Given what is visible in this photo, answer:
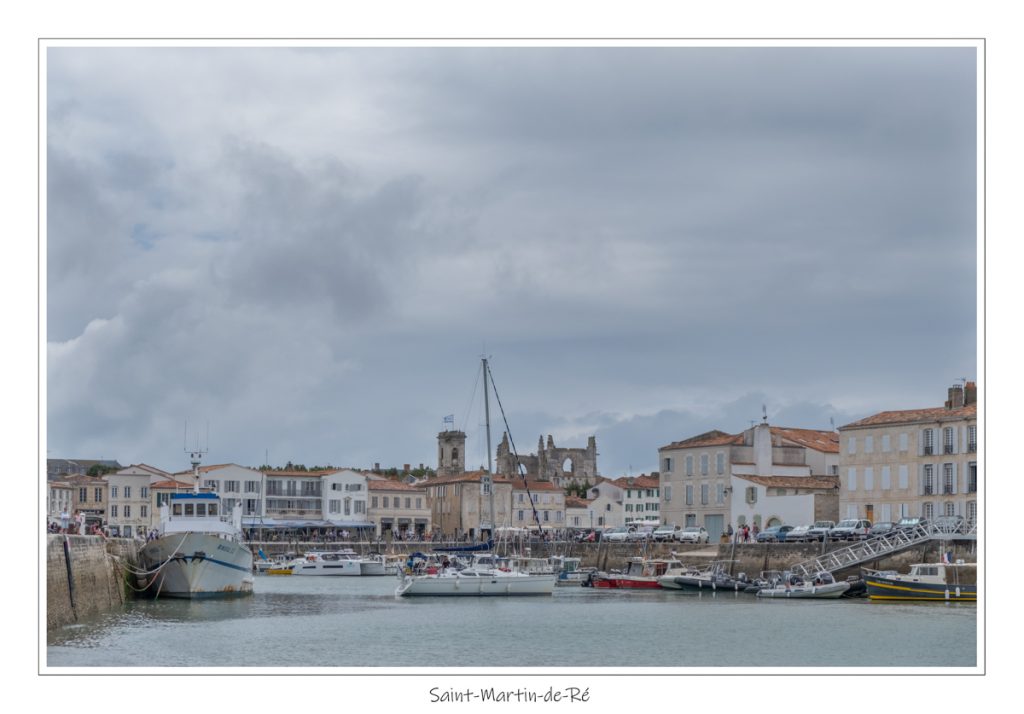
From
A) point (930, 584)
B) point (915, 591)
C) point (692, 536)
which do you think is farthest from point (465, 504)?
point (930, 584)

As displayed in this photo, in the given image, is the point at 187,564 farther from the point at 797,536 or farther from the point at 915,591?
the point at 797,536

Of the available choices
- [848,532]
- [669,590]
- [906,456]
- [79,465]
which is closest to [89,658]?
[669,590]

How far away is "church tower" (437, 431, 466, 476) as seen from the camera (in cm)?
15760

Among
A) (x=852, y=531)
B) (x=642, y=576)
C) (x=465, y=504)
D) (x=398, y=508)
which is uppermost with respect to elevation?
(x=852, y=531)

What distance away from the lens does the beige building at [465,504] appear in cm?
11981

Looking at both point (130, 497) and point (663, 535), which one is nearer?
point (663, 535)

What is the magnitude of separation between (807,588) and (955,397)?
18.6m

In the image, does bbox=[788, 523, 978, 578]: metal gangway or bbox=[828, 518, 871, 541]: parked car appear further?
bbox=[828, 518, 871, 541]: parked car

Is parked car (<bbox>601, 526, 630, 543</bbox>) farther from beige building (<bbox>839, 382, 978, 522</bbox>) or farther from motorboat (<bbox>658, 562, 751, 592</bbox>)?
motorboat (<bbox>658, 562, 751, 592</bbox>)

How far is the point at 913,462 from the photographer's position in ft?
227

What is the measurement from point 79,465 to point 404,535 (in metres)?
61.8

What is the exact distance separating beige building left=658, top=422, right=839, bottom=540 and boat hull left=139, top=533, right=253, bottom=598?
34942mm

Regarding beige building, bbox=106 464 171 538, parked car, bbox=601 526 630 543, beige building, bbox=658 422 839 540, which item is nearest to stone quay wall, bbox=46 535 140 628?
parked car, bbox=601 526 630 543
